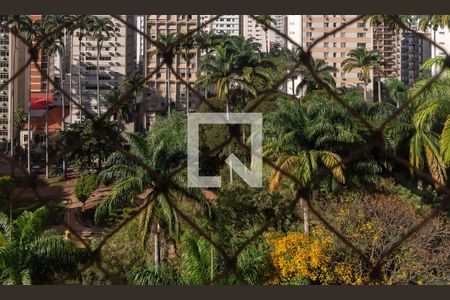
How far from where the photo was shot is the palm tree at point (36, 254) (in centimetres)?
231

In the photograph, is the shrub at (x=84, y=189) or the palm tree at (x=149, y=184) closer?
the palm tree at (x=149, y=184)

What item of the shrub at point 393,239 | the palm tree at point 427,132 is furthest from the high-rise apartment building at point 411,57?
the shrub at point 393,239

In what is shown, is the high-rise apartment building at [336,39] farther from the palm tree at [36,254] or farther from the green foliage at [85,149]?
the palm tree at [36,254]

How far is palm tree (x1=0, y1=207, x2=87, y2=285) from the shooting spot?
231cm

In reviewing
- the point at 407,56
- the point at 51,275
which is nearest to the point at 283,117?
the point at 51,275

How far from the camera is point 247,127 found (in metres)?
4.69

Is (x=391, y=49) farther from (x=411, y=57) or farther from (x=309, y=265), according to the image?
(x=309, y=265)

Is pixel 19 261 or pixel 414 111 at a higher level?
pixel 414 111

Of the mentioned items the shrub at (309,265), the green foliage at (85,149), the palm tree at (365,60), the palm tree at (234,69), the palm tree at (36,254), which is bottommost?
the shrub at (309,265)

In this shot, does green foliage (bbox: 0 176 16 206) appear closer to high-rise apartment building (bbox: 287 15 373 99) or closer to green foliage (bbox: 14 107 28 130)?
green foliage (bbox: 14 107 28 130)

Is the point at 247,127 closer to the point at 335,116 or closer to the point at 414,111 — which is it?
the point at 335,116

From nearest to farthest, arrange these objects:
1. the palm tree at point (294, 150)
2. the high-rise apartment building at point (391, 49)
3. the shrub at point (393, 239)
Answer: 1. the shrub at point (393, 239)
2. the palm tree at point (294, 150)
3. the high-rise apartment building at point (391, 49)

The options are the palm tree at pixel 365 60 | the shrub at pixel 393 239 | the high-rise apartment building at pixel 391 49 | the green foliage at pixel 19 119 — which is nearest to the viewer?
the shrub at pixel 393 239

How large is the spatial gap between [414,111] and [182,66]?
5.13 meters
